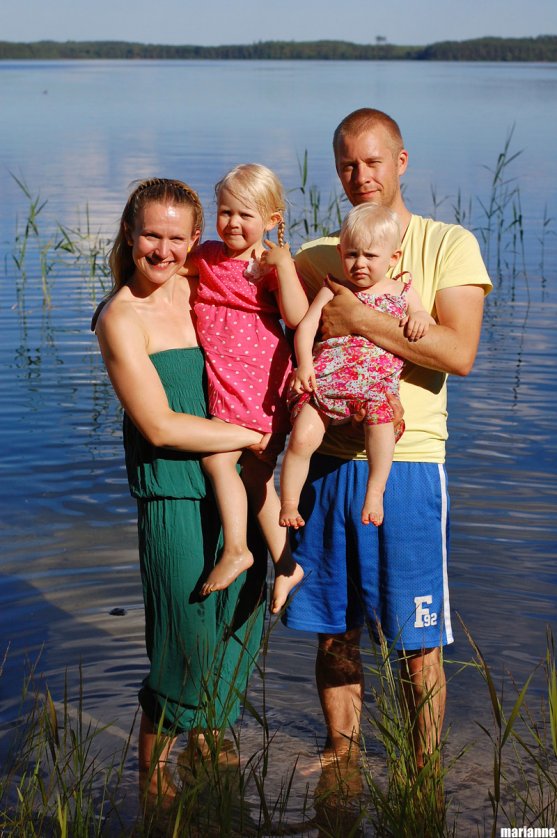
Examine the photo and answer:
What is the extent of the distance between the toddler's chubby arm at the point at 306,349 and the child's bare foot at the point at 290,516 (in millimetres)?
323

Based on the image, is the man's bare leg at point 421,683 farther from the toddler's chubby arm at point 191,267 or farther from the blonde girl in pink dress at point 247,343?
the toddler's chubby arm at point 191,267

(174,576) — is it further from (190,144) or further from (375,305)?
(190,144)

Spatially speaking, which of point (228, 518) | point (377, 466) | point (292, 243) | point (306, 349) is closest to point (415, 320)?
point (306, 349)

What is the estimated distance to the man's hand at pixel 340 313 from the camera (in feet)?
10.9

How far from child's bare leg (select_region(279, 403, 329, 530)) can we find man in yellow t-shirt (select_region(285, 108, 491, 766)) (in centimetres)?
16

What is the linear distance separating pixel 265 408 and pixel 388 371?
37 cm

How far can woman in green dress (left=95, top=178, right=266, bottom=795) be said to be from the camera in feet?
10.3

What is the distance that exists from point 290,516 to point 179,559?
332 millimetres

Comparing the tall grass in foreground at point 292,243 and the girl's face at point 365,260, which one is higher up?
the girl's face at point 365,260

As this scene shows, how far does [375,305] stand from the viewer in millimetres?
3357

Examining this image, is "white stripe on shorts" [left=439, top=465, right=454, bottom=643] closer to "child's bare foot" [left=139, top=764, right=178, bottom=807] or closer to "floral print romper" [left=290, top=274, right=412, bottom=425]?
"floral print romper" [left=290, top=274, right=412, bottom=425]

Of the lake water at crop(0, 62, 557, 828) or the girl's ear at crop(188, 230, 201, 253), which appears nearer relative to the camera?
the girl's ear at crop(188, 230, 201, 253)

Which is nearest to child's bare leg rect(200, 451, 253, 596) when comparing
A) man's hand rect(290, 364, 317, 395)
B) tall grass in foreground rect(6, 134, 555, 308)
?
man's hand rect(290, 364, 317, 395)

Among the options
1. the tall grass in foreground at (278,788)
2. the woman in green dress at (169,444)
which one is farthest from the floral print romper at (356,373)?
the tall grass in foreground at (278,788)
